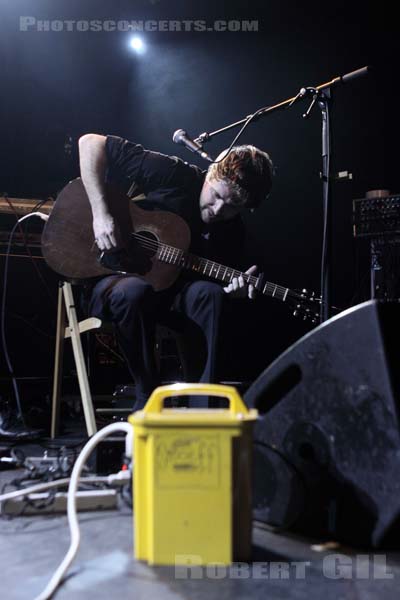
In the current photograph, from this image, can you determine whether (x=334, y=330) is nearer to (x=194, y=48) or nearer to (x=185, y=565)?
(x=185, y=565)

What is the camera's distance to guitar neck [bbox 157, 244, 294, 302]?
1.89m

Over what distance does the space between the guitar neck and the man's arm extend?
0.67 ft

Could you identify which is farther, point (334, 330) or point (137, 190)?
point (137, 190)

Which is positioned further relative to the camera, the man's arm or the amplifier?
the amplifier

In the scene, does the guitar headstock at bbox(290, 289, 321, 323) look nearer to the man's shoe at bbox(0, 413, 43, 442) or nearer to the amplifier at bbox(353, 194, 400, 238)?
the amplifier at bbox(353, 194, 400, 238)

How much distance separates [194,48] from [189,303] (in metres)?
1.71

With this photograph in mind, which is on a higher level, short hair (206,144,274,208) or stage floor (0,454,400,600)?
short hair (206,144,274,208)

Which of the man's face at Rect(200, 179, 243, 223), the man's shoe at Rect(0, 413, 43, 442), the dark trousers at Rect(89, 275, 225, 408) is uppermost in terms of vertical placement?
the man's face at Rect(200, 179, 243, 223)

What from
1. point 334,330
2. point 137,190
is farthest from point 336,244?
point 334,330

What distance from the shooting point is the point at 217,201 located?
2064mm

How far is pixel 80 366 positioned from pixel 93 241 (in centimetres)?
44

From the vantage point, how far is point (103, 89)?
9.20ft

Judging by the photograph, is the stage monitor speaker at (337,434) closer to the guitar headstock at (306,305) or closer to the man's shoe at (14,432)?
the guitar headstock at (306,305)

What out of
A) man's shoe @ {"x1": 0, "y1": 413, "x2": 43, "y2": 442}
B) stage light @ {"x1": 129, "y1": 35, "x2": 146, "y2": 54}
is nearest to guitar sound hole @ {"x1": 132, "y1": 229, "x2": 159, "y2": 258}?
man's shoe @ {"x1": 0, "y1": 413, "x2": 43, "y2": 442}
